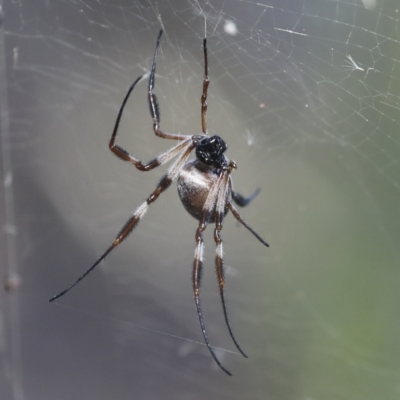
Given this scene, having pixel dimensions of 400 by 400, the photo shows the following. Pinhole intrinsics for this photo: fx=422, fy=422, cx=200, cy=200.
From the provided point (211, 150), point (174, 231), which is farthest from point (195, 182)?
point (174, 231)

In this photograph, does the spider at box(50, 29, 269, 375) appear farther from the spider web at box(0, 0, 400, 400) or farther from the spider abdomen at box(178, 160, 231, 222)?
the spider web at box(0, 0, 400, 400)

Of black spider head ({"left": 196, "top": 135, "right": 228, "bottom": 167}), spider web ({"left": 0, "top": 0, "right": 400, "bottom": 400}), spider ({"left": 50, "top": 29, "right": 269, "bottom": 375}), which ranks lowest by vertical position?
spider web ({"left": 0, "top": 0, "right": 400, "bottom": 400})

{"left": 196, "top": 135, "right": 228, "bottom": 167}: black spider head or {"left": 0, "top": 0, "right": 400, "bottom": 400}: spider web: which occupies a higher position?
{"left": 196, "top": 135, "right": 228, "bottom": 167}: black spider head

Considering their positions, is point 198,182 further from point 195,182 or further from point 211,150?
point 211,150

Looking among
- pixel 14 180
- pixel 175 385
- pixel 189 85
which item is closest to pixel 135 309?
pixel 175 385

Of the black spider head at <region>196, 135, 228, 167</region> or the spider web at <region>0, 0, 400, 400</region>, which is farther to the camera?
the spider web at <region>0, 0, 400, 400</region>

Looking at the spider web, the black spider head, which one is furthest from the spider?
the spider web

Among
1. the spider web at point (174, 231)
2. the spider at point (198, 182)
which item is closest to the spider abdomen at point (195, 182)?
the spider at point (198, 182)
